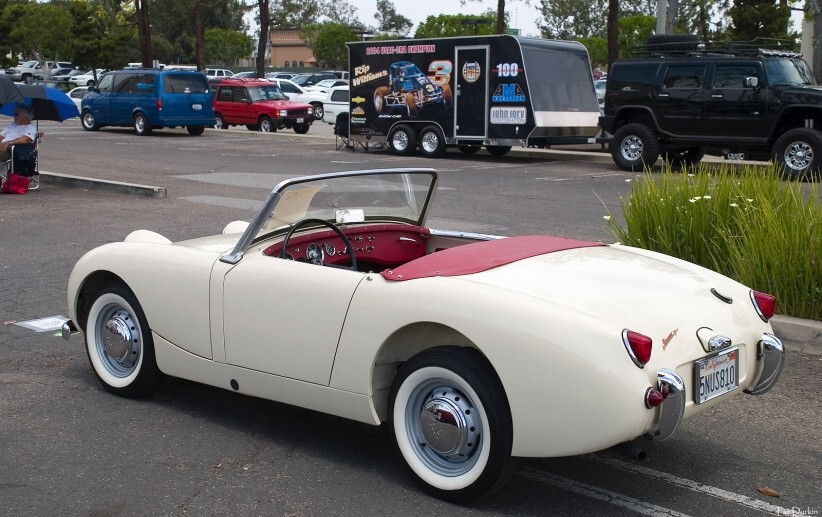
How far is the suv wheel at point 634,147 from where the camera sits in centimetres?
1912

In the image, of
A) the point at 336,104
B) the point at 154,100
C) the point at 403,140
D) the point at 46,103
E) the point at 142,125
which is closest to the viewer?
the point at 46,103

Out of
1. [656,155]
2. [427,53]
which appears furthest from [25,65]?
[656,155]

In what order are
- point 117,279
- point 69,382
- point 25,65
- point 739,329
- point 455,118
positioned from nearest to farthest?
point 739,329 → point 117,279 → point 69,382 → point 455,118 → point 25,65

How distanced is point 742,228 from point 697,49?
1247cm

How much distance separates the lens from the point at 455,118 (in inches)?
883

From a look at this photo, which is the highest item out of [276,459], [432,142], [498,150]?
[432,142]

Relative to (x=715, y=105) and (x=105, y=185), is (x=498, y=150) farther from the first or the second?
(x=105, y=185)

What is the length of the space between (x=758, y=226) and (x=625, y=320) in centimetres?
343

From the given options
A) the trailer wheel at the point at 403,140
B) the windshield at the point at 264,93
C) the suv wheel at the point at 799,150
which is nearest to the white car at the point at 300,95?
the windshield at the point at 264,93

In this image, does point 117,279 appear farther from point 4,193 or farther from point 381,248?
point 4,193

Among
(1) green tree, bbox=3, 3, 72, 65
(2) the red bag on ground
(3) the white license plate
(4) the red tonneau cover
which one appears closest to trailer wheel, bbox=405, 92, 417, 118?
(2) the red bag on ground

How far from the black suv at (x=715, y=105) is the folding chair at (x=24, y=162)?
9614mm

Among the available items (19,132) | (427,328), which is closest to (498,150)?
(19,132)

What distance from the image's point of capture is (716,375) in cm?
427
